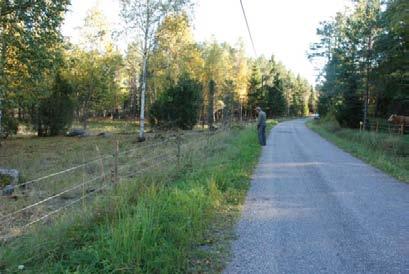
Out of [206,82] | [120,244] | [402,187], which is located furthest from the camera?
[206,82]

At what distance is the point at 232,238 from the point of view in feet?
17.5

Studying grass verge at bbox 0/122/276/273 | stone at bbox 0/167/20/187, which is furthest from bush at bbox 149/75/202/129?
grass verge at bbox 0/122/276/273

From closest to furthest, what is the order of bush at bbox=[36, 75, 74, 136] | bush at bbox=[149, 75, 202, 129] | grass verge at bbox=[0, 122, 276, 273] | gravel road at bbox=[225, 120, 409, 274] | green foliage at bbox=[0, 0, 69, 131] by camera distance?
grass verge at bbox=[0, 122, 276, 273]
gravel road at bbox=[225, 120, 409, 274]
green foliage at bbox=[0, 0, 69, 131]
bush at bbox=[36, 75, 74, 136]
bush at bbox=[149, 75, 202, 129]

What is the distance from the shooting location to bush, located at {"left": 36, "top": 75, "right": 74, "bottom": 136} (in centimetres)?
3306

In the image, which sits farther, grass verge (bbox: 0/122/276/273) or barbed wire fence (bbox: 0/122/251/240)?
barbed wire fence (bbox: 0/122/251/240)

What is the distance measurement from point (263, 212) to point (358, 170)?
6277 mm

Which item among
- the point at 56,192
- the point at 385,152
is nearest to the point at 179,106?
the point at 385,152

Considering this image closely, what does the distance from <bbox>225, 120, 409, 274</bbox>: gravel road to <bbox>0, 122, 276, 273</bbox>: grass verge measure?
1.38 feet

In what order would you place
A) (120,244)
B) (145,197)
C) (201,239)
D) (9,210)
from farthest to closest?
(9,210), (145,197), (201,239), (120,244)

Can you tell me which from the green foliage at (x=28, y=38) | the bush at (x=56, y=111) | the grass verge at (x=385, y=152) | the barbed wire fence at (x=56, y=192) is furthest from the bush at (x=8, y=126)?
the grass verge at (x=385, y=152)

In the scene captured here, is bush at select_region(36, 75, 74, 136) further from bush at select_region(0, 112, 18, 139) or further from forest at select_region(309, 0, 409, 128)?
forest at select_region(309, 0, 409, 128)

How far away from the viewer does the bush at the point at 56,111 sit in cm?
3306

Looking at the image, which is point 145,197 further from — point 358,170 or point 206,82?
point 206,82

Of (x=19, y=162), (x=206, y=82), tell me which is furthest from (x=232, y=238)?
(x=206, y=82)
